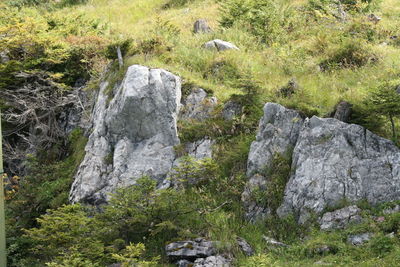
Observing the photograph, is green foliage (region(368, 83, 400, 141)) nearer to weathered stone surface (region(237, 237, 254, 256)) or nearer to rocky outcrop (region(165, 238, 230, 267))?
weathered stone surface (region(237, 237, 254, 256))

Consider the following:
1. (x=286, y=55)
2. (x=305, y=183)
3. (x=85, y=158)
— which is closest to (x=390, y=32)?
(x=286, y=55)

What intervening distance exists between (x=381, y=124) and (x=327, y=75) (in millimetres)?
3544

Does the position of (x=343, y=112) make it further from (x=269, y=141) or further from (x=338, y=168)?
(x=269, y=141)

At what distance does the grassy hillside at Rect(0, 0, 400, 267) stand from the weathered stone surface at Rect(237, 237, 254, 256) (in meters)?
0.15

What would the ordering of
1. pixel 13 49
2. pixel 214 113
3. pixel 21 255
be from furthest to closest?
pixel 13 49, pixel 214 113, pixel 21 255

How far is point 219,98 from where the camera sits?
41.9 feet

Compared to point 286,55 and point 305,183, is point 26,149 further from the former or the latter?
point 305,183

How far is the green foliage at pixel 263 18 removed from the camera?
1714 cm

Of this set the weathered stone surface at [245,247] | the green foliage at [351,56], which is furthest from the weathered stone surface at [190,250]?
the green foliage at [351,56]

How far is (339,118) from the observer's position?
10.2 meters

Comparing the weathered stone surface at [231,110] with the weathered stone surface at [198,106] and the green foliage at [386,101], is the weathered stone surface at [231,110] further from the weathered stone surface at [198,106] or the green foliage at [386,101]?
the green foliage at [386,101]

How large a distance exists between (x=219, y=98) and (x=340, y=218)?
A: 5.10m

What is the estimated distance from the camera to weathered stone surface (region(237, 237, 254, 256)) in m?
8.92

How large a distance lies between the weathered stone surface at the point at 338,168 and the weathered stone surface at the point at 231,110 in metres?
2.40
